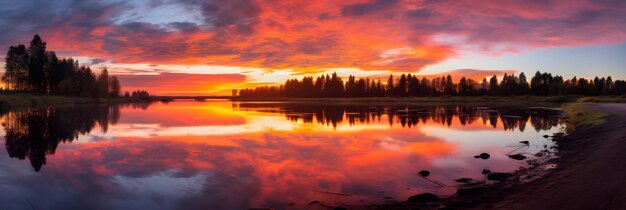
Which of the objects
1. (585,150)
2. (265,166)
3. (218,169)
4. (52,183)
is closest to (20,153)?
(52,183)

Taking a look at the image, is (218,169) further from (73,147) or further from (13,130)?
(13,130)

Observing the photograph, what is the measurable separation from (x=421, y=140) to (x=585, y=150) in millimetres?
10960

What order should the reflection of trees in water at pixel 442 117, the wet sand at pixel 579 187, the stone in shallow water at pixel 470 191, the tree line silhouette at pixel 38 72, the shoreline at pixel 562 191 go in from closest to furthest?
the wet sand at pixel 579 187 < the shoreline at pixel 562 191 < the stone in shallow water at pixel 470 191 < the reflection of trees in water at pixel 442 117 < the tree line silhouette at pixel 38 72

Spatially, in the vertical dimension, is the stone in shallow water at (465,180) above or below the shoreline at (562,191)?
below

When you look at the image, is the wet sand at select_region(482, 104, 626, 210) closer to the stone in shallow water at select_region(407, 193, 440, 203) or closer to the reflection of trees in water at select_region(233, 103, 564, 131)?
the stone in shallow water at select_region(407, 193, 440, 203)

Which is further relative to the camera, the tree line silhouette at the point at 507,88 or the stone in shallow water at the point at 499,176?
the tree line silhouette at the point at 507,88

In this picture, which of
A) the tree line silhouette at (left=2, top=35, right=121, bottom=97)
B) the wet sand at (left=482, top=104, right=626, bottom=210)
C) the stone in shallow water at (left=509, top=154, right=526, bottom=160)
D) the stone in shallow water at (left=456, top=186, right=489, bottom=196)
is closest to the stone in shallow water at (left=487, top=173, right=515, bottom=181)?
the wet sand at (left=482, top=104, right=626, bottom=210)

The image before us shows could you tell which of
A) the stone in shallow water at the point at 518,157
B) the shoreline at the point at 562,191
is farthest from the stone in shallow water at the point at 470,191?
the stone in shallow water at the point at 518,157

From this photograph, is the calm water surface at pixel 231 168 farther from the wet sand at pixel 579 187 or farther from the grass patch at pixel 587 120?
the grass patch at pixel 587 120

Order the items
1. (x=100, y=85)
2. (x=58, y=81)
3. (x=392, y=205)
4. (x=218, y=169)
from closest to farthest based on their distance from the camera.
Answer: (x=392, y=205)
(x=218, y=169)
(x=58, y=81)
(x=100, y=85)

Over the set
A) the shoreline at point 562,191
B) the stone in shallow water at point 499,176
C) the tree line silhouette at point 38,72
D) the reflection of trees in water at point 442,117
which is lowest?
the reflection of trees in water at point 442,117

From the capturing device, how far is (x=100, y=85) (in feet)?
476

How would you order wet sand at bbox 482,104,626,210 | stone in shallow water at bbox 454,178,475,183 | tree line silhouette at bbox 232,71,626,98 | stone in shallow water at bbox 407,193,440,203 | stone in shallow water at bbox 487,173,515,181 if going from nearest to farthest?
wet sand at bbox 482,104,626,210, stone in shallow water at bbox 407,193,440,203, stone in shallow water at bbox 454,178,475,183, stone in shallow water at bbox 487,173,515,181, tree line silhouette at bbox 232,71,626,98

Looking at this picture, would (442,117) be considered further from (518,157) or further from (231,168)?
(231,168)
